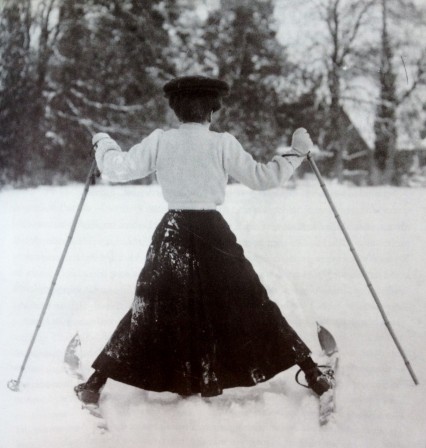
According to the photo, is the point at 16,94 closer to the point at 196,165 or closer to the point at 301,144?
the point at 196,165

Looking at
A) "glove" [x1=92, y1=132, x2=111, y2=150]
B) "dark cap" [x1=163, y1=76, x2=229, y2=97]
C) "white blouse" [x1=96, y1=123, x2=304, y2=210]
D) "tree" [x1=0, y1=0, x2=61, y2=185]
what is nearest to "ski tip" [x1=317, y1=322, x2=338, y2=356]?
"white blouse" [x1=96, y1=123, x2=304, y2=210]

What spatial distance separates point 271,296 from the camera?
1.80 metres

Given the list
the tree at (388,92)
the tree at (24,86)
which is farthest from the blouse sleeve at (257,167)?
the tree at (24,86)

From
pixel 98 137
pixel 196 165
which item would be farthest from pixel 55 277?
pixel 196 165

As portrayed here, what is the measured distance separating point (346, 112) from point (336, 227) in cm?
40

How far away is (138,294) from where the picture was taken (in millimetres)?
1711

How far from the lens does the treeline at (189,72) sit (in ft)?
6.14

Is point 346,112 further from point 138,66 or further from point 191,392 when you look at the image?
point 191,392

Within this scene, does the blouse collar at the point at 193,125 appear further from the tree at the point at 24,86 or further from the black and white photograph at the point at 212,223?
the tree at the point at 24,86

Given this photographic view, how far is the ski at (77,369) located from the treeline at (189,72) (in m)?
0.57

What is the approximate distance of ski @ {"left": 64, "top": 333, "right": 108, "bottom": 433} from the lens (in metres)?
1.74

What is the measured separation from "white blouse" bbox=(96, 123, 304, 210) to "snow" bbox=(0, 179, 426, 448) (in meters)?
0.11

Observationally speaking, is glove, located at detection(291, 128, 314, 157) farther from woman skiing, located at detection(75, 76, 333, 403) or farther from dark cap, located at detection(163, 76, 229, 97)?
dark cap, located at detection(163, 76, 229, 97)

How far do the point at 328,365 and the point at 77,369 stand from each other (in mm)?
820
